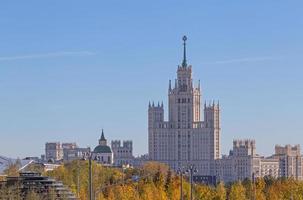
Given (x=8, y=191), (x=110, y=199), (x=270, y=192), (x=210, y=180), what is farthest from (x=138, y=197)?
(x=210, y=180)

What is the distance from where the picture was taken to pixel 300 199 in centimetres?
9825

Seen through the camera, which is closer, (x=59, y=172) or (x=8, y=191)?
(x=8, y=191)

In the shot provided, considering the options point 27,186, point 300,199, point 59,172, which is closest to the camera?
point 27,186

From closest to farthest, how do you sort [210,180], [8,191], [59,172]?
[8,191]
[59,172]
[210,180]

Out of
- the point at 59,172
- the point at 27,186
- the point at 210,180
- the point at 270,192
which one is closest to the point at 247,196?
the point at 270,192

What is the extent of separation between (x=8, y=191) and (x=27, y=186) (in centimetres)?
614

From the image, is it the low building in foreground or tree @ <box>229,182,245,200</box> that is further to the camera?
tree @ <box>229,182,245,200</box>

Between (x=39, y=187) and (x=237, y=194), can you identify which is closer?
(x=39, y=187)

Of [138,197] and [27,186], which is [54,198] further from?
[138,197]

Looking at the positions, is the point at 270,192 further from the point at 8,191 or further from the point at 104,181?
the point at 8,191

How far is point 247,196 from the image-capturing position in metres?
106

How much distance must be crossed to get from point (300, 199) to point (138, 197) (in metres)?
19.9

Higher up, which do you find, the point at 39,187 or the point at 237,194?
the point at 39,187

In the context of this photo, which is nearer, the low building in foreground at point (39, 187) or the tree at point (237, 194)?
the low building in foreground at point (39, 187)
